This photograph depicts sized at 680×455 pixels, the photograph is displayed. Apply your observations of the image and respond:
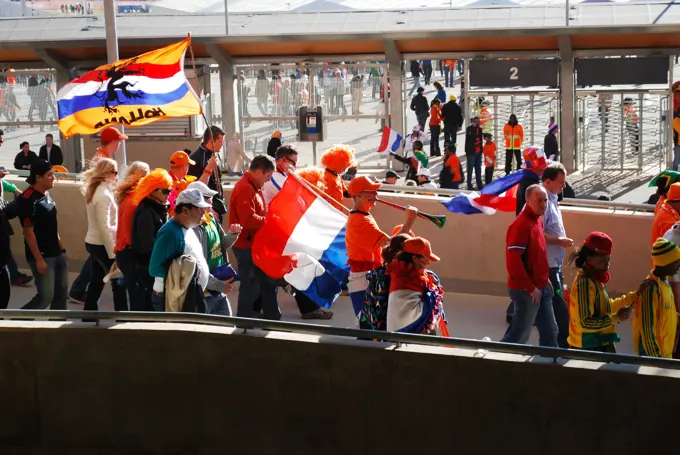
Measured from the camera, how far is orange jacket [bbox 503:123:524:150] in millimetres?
22938

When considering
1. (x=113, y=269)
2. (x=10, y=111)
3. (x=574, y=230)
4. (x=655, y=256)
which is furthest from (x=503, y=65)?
(x=655, y=256)

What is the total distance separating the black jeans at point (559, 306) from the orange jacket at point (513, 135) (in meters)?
13.9

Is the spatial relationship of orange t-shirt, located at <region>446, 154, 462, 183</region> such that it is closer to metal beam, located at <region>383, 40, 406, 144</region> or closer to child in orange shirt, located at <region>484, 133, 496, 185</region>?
child in orange shirt, located at <region>484, 133, 496, 185</region>

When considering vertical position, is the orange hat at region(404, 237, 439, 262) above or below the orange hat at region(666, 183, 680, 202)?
below

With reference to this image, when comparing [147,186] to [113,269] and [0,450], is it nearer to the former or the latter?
[113,269]

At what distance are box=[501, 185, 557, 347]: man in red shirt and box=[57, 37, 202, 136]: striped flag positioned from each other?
417 cm

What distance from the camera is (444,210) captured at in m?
11.6

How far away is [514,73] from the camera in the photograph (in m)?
22.5

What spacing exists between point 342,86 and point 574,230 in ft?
43.2

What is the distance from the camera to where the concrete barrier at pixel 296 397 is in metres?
6.30

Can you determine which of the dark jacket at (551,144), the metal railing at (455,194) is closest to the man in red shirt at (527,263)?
the metal railing at (455,194)

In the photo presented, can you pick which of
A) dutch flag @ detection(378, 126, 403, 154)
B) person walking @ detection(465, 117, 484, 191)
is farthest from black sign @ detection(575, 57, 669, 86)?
dutch flag @ detection(378, 126, 403, 154)

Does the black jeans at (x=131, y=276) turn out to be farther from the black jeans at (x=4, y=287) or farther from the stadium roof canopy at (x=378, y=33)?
the stadium roof canopy at (x=378, y=33)

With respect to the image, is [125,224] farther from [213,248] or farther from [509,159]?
[509,159]
